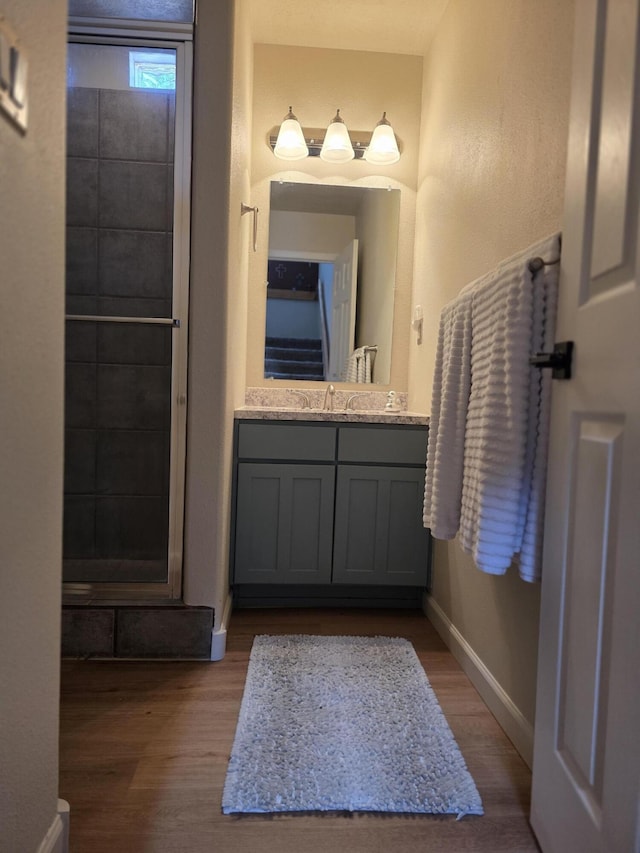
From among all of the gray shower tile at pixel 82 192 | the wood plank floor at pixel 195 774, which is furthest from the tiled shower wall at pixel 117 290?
the wood plank floor at pixel 195 774

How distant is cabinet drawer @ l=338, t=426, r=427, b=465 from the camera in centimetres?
224

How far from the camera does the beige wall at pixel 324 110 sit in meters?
2.62

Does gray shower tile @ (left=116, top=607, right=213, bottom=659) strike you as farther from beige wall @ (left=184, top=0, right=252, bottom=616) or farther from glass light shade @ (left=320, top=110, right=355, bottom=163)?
glass light shade @ (left=320, top=110, right=355, bottom=163)

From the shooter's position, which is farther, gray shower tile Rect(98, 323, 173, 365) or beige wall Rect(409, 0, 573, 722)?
gray shower tile Rect(98, 323, 173, 365)

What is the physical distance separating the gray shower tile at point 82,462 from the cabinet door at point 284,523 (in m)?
0.77

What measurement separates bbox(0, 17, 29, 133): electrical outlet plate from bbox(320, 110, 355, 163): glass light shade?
209 cm

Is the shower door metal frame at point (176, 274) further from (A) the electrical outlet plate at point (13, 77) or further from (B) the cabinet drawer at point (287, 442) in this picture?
(A) the electrical outlet plate at point (13, 77)

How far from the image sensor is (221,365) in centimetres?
177

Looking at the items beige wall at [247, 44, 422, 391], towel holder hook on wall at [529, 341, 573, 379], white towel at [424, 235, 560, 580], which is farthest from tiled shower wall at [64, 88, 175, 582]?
towel holder hook on wall at [529, 341, 573, 379]

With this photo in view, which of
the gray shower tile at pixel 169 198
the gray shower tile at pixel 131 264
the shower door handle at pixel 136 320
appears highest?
the gray shower tile at pixel 169 198

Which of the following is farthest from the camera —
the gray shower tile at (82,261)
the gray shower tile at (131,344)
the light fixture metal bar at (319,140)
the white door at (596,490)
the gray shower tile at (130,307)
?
the light fixture metal bar at (319,140)

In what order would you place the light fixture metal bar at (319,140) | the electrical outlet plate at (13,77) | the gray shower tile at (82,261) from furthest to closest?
1. the light fixture metal bar at (319,140)
2. the gray shower tile at (82,261)
3. the electrical outlet plate at (13,77)

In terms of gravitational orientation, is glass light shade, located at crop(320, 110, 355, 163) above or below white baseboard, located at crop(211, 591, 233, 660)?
above

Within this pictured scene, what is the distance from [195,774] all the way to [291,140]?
2599 mm
